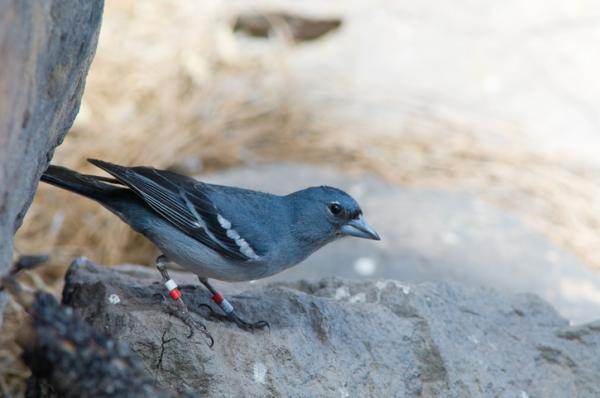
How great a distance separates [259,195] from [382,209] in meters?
3.58

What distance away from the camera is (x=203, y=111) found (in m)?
9.28

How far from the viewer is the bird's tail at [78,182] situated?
4605mm

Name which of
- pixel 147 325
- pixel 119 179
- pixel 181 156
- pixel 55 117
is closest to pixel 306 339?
pixel 147 325

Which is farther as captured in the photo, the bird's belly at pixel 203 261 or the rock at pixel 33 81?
the bird's belly at pixel 203 261

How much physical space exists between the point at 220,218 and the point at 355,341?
0.84m

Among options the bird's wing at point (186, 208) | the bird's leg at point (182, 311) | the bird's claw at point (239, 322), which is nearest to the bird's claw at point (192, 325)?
the bird's leg at point (182, 311)

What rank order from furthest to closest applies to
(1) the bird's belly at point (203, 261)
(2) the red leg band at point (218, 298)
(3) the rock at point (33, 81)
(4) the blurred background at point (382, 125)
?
(4) the blurred background at point (382, 125) → (2) the red leg band at point (218, 298) → (1) the bird's belly at point (203, 261) → (3) the rock at point (33, 81)

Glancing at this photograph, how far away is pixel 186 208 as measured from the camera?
15.2 feet

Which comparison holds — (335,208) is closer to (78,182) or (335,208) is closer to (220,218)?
(220,218)

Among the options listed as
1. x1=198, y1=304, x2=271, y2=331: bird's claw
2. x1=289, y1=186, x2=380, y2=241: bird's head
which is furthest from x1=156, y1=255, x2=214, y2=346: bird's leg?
x1=289, y1=186, x2=380, y2=241: bird's head

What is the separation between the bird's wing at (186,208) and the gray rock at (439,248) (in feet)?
6.08

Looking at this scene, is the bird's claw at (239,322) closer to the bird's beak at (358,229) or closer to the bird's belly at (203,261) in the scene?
the bird's belly at (203,261)

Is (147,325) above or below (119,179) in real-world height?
below

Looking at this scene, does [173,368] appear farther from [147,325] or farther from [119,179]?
[119,179]
